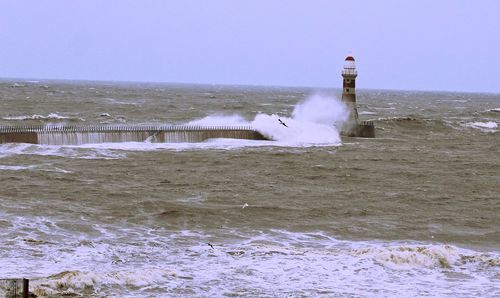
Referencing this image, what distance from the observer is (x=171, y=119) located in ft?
214

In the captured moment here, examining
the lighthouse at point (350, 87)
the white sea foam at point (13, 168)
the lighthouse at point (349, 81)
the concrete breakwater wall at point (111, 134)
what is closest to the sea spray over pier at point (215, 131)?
the concrete breakwater wall at point (111, 134)

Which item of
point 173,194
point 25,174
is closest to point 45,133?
point 25,174

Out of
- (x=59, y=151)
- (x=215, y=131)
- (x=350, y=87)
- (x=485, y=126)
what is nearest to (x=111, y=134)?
(x=59, y=151)

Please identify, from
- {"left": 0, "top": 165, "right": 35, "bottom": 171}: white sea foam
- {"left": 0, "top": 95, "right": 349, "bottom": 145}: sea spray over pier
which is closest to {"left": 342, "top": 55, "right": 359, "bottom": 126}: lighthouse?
{"left": 0, "top": 95, "right": 349, "bottom": 145}: sea spray over pier

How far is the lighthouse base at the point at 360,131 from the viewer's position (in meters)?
50.2

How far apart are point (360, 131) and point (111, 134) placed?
17.0 metres

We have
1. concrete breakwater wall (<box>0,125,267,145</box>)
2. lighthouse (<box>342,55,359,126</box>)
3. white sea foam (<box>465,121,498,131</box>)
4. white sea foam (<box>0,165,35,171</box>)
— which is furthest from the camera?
white sea foam (<box>465,121,498,131</box>)

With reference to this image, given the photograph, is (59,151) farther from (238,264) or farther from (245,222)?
(238,264)

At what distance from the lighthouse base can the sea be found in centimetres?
929

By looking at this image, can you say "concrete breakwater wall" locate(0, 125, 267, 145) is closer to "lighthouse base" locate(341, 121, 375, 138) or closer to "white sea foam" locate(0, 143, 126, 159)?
"white sea foam" locate(0, 143, 126, 159)

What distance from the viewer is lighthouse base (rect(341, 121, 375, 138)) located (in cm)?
5022

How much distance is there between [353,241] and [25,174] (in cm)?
1410

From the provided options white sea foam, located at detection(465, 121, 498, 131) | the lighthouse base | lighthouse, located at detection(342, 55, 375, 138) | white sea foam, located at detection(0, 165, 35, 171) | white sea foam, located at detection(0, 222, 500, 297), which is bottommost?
white sea foam, located at detection(465, 121, 498, 131)

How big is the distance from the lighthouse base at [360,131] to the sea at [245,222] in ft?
30.5
